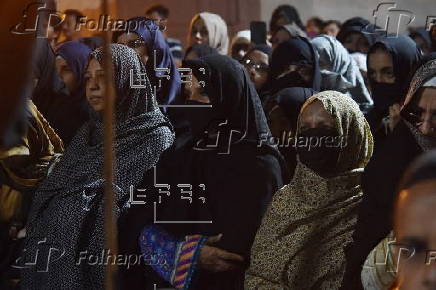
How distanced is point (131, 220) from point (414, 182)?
2.10m

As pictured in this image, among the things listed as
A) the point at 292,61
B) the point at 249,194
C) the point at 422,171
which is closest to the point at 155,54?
the point at 292,61

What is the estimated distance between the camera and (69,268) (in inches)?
189

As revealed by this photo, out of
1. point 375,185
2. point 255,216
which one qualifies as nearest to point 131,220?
point 255,216

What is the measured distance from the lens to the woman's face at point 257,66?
634 cm

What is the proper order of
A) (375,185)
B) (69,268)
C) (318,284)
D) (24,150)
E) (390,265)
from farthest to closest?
Result: (24,150)
(69,268)
(318,284)
(375,185)
(390,265)

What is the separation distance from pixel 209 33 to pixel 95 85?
3.14 metres

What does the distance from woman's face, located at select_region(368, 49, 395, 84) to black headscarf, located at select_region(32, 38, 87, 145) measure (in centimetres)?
146

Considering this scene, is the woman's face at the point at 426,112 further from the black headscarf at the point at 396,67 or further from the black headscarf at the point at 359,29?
the black headscarf at the point at 359,29

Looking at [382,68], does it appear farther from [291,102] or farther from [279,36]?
[279,36]

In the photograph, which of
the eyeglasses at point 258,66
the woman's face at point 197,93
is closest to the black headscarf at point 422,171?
the woman's face at point 197,93

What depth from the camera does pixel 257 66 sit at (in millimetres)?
6410

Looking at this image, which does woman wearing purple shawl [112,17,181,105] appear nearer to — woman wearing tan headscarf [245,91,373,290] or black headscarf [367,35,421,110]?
black headscarf [367,35,421,110]

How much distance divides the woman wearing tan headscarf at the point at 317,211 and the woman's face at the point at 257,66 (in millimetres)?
2054

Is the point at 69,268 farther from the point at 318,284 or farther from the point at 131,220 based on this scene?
the point at 318,284
